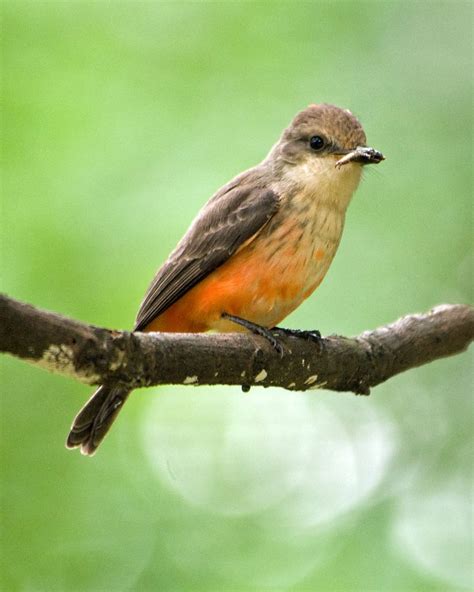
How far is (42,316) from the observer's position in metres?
3.80

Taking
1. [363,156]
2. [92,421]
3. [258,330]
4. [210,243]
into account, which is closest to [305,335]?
[258,330]

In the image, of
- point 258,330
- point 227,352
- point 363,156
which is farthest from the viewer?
point 363,156

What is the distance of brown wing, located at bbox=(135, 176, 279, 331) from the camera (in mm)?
6113

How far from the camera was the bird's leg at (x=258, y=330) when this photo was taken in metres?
5.37

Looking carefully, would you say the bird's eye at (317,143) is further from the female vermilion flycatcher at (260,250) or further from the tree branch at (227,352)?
the tree branch at (227,352)

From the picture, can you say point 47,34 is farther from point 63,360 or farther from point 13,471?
point 63,360

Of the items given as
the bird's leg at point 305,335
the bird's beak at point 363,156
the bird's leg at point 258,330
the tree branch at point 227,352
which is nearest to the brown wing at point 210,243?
the bird's leg at point 258,330

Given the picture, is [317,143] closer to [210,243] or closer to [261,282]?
[210,243]

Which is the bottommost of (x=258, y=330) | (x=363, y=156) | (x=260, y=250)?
(x=258, y=330)

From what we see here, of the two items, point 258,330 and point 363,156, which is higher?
point 363,156

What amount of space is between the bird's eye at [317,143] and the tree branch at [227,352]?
1.25m

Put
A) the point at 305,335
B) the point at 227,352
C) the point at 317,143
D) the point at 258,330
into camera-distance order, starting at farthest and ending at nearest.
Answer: the point at 317,143 → the point at 305,335 → the point at 258,330 → the point at 227,352

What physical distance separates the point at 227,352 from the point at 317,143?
219cm

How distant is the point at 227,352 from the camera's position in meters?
4.82
